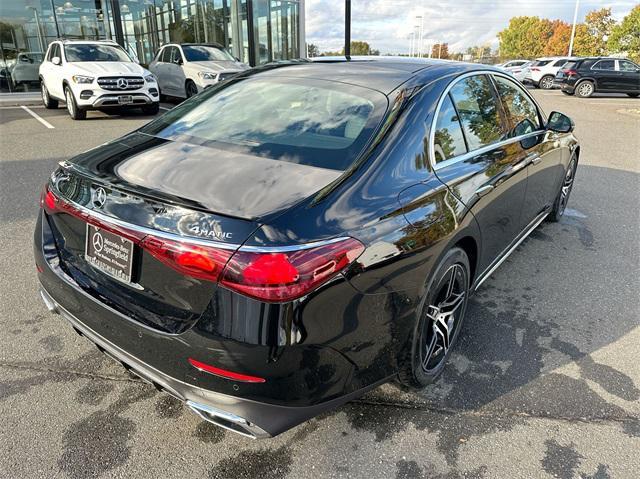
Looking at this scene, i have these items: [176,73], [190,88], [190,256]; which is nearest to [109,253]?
[190,256]

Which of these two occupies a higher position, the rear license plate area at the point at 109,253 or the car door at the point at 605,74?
Result: the rear license plate area at the point at 109,253

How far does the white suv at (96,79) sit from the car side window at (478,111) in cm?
947

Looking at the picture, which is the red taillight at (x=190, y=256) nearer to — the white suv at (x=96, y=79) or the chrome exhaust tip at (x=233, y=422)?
the chrome exhaust tip at (x=233, y=422)

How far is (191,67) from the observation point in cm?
1271

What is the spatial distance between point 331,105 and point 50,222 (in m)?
1.52

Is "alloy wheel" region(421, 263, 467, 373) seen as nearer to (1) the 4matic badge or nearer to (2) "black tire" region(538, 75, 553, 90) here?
(1) the 4matic badge

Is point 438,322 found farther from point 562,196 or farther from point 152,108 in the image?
point 152,108

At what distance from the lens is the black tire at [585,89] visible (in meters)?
20.6

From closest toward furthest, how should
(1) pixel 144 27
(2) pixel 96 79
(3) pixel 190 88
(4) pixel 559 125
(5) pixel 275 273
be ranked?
1. (5) pixel 275 273
2. (4) pixel 559 125
3. (2) pixel 96 79
4. (3) pixel 190 88
5. (1) pixel 144 27

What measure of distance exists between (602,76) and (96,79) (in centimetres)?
1960

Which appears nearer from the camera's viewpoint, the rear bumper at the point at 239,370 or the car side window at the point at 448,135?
the rear bumper at the point at 239,370

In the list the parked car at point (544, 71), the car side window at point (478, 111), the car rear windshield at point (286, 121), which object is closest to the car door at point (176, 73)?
the car rear windshield at point (286, 121)

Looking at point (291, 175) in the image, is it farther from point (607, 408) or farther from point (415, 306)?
point (607, 408)

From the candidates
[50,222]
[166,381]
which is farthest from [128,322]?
[50,222]
